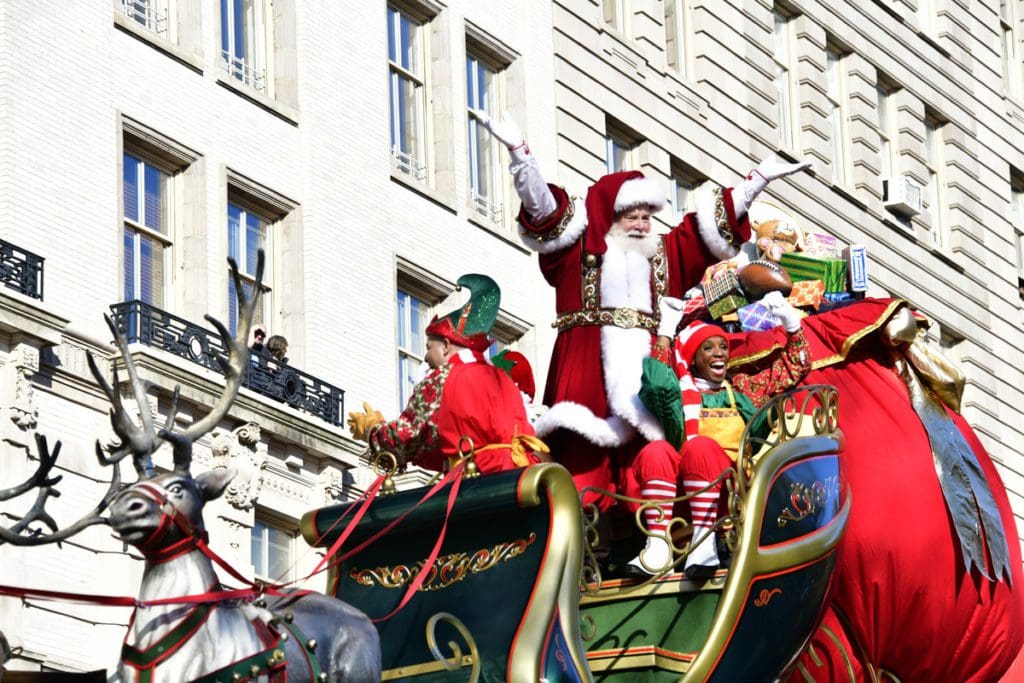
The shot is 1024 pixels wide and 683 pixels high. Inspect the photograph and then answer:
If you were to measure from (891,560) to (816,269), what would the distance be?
2656 millimetres

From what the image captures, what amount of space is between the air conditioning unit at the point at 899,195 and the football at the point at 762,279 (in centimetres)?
2093

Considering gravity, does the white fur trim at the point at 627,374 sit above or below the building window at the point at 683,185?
below

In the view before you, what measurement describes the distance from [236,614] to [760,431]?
4.56 meters

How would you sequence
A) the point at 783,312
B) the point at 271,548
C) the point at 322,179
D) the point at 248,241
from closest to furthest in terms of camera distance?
the point at 783,312 → the point at 271,548 → the point at 248,241 → the point at 322,179

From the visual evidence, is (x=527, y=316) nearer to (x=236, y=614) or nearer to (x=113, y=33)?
(x=113, y=33)

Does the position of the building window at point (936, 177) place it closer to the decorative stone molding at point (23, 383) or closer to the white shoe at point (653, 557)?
the decorative stone molding at point (23, 383)

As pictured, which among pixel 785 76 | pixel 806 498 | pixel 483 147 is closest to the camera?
pixel 806 498

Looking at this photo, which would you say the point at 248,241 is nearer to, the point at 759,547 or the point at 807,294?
the point at 807,294

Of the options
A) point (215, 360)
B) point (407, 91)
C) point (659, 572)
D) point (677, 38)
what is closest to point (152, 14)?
point (215, 360)

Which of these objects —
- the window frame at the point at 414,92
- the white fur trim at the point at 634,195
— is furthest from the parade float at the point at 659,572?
the window frame at the point at 414,92

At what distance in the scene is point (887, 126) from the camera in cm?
4003

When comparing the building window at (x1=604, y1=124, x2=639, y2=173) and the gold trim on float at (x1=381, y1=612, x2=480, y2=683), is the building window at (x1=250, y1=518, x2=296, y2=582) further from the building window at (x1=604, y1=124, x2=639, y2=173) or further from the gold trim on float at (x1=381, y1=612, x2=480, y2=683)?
the gold trim on float at (x1=381, y1=612, x2=480, y2=683)

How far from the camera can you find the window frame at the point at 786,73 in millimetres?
37500

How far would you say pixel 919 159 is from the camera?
40.2 metres
